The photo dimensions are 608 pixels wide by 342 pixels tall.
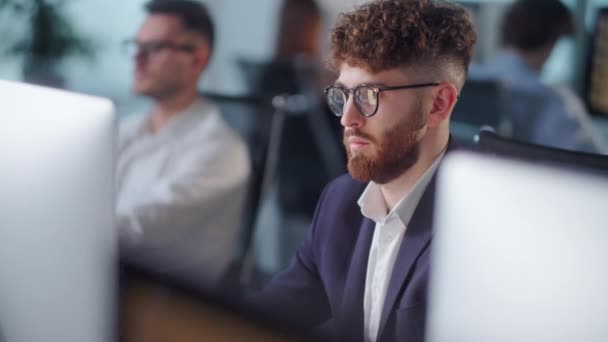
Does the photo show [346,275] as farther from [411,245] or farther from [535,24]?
[535,24]

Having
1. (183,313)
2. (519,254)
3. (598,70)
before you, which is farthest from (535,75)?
(519,254)

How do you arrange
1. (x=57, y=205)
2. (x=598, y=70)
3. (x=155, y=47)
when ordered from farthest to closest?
1. (x=598, y=70)
2. (x=155, y=47)
3. (x=57, y=205)

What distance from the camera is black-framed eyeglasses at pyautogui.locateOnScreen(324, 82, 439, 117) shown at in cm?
72

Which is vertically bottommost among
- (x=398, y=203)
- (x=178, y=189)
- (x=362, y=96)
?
(x=178, y=189)

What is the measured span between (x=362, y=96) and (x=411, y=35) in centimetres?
8

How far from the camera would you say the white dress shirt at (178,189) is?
122cm

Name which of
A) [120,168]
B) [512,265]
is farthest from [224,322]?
[512,265]

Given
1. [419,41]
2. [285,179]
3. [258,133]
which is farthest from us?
[285,179]

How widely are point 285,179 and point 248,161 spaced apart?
2.40ft

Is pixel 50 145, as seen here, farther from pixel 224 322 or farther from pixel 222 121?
pixel 222 121

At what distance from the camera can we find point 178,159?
1.30 metres

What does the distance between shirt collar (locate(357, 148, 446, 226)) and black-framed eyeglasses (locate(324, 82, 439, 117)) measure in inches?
3.1

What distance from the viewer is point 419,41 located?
699 millimetres

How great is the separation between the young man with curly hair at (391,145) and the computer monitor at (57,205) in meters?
0.28
